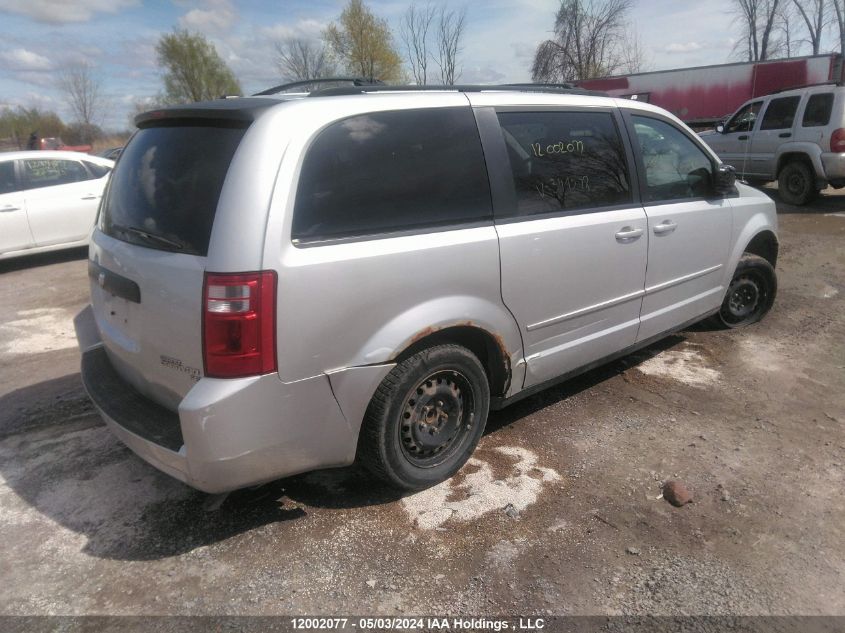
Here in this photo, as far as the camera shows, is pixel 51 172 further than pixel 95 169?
No

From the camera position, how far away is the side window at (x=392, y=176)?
2.42m

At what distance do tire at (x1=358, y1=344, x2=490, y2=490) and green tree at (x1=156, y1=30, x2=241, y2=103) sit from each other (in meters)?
43.7

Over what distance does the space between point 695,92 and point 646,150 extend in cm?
1789

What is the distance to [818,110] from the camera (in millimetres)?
10047

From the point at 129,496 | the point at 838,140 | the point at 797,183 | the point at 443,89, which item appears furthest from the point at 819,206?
the point at 129,496

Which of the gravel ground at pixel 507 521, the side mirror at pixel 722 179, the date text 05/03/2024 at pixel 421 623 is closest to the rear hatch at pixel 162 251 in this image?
the gravel ground at pixel 507 521

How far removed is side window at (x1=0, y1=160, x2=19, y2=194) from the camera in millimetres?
8031

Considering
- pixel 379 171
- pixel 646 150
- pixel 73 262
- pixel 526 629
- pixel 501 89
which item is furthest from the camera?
pixel 73 262

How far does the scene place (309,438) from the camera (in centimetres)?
249

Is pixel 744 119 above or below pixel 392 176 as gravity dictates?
above

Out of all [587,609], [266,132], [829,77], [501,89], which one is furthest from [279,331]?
[829,77]

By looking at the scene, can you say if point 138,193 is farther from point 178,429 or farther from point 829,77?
point 829,77

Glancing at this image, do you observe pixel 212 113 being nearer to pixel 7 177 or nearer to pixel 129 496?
pixel 129 496

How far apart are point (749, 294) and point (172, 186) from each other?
4601 mm
